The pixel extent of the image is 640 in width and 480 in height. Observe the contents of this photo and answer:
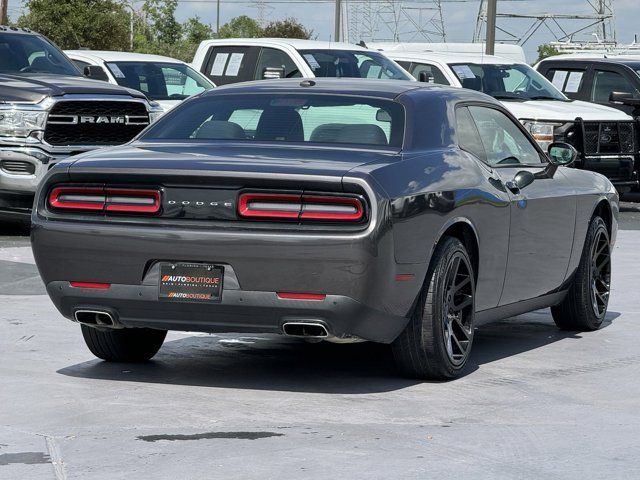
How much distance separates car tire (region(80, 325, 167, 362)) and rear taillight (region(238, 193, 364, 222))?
4.75 feet

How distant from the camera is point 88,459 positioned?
5805mm

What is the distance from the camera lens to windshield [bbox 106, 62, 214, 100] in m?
19.5

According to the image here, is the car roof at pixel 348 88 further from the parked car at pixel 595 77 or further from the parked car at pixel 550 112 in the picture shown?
the parked car at pixel 595 77

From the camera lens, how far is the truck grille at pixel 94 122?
50.3 feet

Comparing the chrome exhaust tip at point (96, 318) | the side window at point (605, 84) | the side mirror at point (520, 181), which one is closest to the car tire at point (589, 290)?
the side mirror at point (520, 181)

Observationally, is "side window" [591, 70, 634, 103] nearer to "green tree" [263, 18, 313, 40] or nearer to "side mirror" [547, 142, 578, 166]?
"side mirror" [547, 142, 578, 166]

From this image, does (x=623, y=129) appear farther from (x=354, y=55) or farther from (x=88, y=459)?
(x=88, y=459)

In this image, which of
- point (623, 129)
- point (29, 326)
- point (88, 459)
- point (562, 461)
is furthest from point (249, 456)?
point (623, 129)

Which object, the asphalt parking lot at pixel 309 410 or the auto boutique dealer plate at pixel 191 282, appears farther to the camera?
the auto boutique dealer plate at pixel 191 282

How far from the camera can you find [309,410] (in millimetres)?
6836

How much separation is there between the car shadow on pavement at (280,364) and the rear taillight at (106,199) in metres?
0.92

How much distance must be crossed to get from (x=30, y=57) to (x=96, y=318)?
32.8 feet

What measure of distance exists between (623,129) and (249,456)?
14.7 meters

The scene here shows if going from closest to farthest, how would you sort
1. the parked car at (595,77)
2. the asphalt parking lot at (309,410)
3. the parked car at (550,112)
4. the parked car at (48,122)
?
the asphalt parking lot at (309,410) → the parked car at (48,122) → the parked car at (550,112) → the parked car at (595,77)
